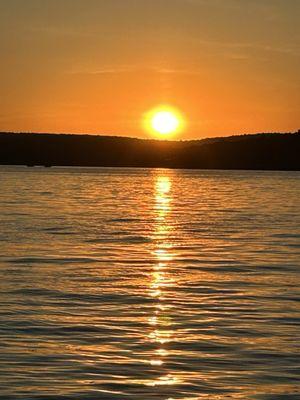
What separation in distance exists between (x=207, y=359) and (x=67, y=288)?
8.94 m

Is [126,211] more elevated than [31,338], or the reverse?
[126,211]

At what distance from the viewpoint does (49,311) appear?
20859 millimetres

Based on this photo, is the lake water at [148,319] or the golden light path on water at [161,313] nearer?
the lake water at [148,319]

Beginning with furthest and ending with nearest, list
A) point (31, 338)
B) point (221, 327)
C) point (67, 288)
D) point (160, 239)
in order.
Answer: point (160, 239)
point (67, 288)
point (221, 327)
point (31, 338)

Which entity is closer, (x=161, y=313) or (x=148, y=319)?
(x=148, y=319)

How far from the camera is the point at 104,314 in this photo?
20594 mm

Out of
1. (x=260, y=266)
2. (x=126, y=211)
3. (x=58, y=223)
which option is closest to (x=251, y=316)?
(x=260, y=266)

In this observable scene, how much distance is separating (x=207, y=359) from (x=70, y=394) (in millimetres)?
3128

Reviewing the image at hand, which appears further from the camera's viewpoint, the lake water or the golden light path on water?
the golden light path on water

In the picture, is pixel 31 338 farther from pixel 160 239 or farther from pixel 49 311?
pixel 160 239

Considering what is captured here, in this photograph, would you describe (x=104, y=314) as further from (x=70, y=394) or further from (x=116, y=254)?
(x=116, y=254)

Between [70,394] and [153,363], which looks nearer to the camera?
[70,394]

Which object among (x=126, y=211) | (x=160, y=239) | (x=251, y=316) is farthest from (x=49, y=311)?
(x=126, y=211)

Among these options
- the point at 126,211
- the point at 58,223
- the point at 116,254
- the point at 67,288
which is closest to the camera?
the point at 67,288
